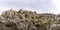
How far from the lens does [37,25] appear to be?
97.9ft

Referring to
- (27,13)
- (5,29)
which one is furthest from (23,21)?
(27,13)

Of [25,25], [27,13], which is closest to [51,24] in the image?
[25,25]

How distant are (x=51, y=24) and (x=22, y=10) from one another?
10.8 metres

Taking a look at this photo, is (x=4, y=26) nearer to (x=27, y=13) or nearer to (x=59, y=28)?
(x=59, y=28)

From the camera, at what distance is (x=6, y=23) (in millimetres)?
29016

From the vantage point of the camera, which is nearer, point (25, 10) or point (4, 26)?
point (4, 26)

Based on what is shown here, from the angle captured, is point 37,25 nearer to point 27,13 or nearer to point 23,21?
point 23,21

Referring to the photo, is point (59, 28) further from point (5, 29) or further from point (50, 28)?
point (5, 29)

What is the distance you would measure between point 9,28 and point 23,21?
2226 millimetres

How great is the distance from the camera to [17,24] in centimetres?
2847

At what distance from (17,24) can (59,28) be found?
5.67m

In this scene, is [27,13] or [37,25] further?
[27,13]

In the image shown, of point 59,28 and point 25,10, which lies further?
point 25,10

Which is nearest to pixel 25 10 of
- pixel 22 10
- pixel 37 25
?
pixel 22 10
